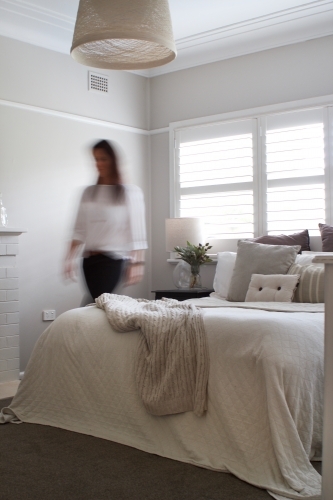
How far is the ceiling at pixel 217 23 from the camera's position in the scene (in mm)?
4562

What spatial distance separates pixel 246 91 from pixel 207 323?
318 cm

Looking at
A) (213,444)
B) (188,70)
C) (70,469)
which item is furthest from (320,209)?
(70,469)

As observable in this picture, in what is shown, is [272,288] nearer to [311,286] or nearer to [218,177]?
[311,286]

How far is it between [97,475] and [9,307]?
2175 mm

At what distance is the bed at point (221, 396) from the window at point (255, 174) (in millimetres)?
1864

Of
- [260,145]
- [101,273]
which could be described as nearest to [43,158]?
[101,273]

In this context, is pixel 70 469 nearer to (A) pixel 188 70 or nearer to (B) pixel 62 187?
(B) pixel 62 187

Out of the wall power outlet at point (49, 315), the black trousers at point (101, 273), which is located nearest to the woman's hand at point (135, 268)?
the black trousers at point (101, 273)

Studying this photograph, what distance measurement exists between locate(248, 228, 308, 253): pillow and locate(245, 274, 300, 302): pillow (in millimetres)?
752

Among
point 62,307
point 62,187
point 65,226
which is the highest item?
point 62,187

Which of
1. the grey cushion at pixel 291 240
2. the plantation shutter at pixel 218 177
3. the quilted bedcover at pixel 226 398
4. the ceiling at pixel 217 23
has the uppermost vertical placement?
the ceiling at pixel 217 23

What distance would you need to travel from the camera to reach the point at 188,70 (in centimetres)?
570

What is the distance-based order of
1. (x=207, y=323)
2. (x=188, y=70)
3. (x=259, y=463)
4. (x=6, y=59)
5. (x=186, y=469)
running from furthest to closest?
1. (x=188, y=70)
2. (x=6, y=59)
3. (x=207, y=323)
4. (x=186, y=469)
5. (x=259, y=463)

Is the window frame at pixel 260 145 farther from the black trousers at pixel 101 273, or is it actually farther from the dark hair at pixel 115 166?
the black trousers at pixel 101 273
